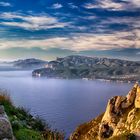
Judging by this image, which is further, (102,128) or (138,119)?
(102,128)

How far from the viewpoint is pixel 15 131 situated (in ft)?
41.9

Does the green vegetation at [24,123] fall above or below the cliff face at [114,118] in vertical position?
above

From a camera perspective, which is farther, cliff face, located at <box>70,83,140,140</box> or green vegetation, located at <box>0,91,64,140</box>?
cliff face, located at <box>70,83,140,140</box>

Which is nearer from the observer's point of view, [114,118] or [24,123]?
[24,123]

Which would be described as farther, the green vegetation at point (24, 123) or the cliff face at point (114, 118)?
the cliff face at point (114, 118)

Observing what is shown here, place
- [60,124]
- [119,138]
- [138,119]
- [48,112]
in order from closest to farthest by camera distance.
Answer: [119,138], [138,119], [60,124], [48,112]

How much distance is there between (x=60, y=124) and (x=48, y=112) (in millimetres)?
31000

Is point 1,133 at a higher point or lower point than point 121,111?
higher

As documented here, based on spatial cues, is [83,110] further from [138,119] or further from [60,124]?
[138,119]

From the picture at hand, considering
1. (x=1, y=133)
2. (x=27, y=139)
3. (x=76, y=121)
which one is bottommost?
(x=76, y=121)

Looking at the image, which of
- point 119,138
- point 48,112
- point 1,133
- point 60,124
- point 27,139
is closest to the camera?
point 1,133

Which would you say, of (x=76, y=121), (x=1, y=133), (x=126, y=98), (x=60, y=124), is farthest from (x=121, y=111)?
(x=1, y=133)

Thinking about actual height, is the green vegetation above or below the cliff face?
above

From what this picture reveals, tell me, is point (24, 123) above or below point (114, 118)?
above
